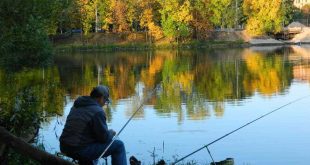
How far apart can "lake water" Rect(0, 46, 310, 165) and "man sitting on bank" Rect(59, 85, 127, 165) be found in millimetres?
5760

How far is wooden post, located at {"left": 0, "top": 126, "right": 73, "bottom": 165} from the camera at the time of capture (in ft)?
15.5

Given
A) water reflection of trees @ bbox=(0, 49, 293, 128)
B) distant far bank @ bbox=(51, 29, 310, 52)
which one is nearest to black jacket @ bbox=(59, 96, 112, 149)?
water reflection of trees @ bbox=(0, 49, 293, 128)

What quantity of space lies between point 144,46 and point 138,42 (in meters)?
3.03

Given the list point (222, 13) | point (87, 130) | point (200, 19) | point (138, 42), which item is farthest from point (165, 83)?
point (222, 13)

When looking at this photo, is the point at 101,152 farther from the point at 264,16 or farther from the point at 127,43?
the point at 264,16

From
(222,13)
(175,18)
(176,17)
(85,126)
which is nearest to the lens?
(85,126)

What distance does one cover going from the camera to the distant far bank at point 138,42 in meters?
71.8

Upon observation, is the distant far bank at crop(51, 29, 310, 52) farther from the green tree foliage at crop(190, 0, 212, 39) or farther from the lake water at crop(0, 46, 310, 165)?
the lake water at crop(0, 46, 310, 165)

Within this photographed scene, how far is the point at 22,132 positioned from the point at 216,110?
11140mm

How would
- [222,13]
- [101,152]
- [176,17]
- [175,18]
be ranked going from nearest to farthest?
[101,152] < [175,18] < [176,17] < [222,13]

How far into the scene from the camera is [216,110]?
68.7ft

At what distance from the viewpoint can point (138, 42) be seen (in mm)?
77625

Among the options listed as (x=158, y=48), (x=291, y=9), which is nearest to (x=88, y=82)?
(x=158, y=48)

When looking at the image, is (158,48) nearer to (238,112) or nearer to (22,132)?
(238,112)
